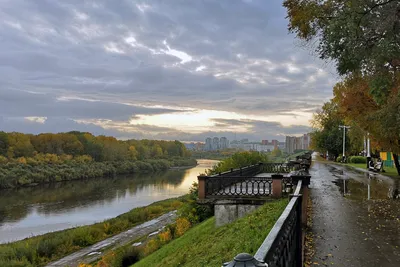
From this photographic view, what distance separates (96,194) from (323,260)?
45763mm

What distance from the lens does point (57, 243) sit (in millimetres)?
22266

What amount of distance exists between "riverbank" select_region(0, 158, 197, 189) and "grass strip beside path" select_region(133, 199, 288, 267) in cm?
5025

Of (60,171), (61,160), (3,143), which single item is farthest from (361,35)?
(3,143)

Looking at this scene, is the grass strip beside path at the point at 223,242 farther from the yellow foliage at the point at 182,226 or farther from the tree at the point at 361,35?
the tree at the point at 361,35

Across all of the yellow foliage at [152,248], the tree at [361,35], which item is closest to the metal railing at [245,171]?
the yellow foliage at [152,248]

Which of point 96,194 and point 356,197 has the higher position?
point 356,197

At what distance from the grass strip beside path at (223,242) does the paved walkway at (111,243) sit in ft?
23.0

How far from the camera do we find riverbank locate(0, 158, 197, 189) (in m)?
57.4

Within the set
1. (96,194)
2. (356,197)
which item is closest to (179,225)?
(356,197)

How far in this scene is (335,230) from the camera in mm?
8625

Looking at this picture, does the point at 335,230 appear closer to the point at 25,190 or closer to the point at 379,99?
the point at 379,99

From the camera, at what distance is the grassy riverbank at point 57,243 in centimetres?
1955

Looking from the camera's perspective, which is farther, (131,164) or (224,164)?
(131,164)

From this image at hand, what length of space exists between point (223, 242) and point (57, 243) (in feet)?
51.9
